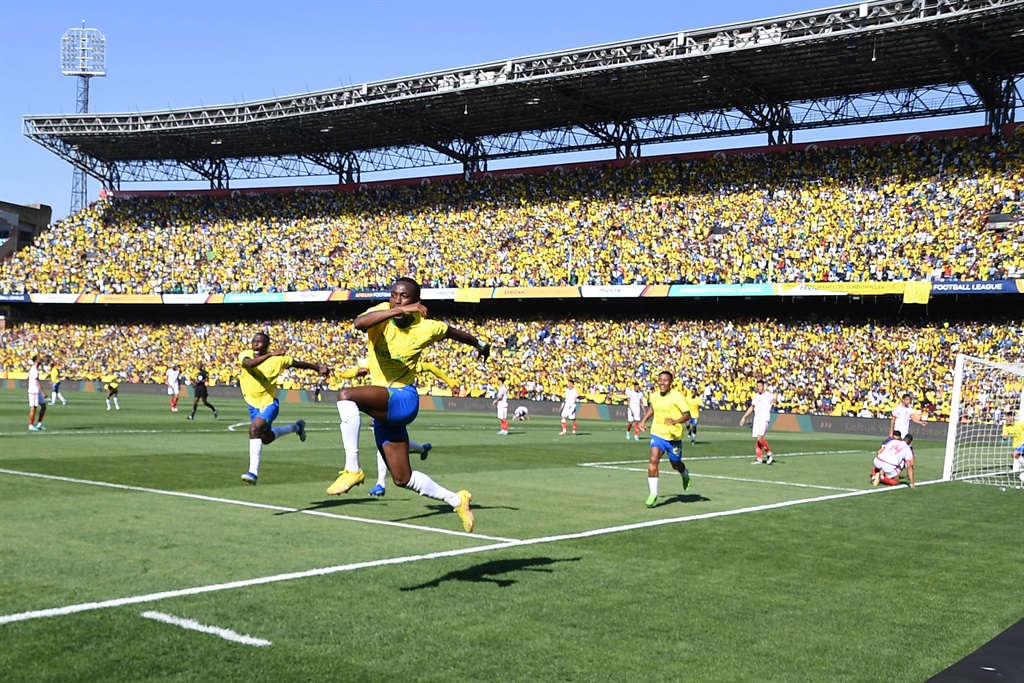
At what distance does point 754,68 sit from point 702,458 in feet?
84.1

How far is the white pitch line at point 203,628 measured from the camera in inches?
282

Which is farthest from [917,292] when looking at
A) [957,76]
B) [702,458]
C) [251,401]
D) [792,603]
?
[792,603]

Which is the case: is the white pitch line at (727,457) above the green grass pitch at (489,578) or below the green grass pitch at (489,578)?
below

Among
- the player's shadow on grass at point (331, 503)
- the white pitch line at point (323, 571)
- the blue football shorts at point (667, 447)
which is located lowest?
the player's shadow on grass at point (331, 503)

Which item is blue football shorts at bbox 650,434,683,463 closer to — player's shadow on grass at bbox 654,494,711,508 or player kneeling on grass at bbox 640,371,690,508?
player kneeling on grass at bbox 640,371,690,508

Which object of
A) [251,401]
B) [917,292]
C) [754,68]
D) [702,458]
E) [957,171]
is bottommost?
[702,458]

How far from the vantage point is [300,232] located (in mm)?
62750

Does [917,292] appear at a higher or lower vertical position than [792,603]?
higher

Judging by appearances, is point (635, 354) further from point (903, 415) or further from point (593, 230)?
point (903, 415)

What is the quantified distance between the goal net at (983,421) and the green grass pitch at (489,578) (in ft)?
9.95

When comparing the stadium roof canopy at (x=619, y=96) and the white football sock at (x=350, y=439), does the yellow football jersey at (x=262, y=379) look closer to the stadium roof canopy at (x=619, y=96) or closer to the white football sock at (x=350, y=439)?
the white football sock at (x=350, y=439)

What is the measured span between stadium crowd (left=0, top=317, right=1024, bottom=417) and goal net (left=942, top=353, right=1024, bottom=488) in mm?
3019

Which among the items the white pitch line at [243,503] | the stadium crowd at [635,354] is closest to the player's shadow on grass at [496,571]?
the white pitch line at [243,503]

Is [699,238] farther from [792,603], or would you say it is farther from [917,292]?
[792,603]
